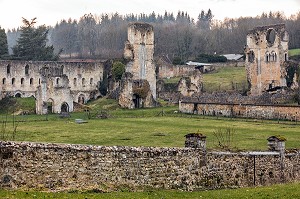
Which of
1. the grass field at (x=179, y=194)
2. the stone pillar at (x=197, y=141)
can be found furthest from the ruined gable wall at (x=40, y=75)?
the grass field at (x=179, y=194)

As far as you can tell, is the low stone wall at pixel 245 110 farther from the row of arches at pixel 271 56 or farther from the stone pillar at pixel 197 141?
the stone pillar at pixel 197 141

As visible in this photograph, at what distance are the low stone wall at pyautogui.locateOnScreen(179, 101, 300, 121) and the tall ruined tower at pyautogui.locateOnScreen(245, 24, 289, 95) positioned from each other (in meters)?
19.2

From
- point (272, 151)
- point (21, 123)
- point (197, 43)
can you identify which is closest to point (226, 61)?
point (197, 43)

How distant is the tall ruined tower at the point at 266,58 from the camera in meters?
75.7

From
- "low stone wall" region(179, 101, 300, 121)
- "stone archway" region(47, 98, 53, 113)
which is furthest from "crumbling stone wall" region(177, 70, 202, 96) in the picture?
"stone archway" region(47, 98, 53, 113)

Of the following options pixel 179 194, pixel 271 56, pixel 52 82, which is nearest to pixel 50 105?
pixel 52 82

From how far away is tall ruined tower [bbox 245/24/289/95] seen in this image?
2980 inches

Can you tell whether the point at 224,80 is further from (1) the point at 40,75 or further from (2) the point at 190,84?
(1) the point at 40,75

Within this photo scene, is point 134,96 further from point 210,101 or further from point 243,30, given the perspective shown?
point 243,30

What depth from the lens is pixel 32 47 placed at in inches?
3905

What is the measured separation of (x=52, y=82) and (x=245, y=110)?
25.6 m

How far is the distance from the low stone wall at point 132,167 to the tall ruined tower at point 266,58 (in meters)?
53.7

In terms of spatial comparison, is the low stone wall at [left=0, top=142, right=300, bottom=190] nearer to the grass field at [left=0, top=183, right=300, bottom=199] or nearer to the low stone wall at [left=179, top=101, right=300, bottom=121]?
the grass field at [left=0, top=183, right=300, bottom=199]

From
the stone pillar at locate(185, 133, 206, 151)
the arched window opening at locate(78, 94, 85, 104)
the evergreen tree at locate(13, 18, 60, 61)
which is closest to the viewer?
the stone pillar at locate(185, 133, 206, 151)
